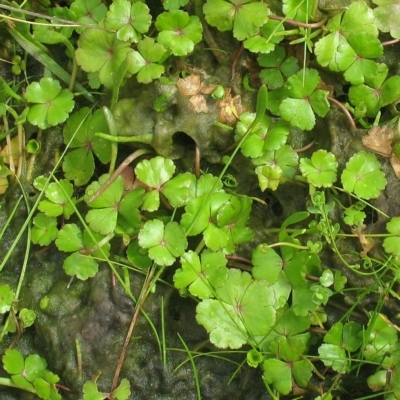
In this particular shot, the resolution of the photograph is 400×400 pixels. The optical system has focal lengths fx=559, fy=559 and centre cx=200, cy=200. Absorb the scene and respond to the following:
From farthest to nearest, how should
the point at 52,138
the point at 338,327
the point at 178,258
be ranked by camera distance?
the point at 52,138, the point at 178,258, the point at 338,327

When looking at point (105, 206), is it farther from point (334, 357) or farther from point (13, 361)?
point (334, 357)

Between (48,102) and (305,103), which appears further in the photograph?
(48,102)

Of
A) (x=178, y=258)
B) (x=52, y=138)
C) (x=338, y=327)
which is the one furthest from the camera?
(x=52, y=138)

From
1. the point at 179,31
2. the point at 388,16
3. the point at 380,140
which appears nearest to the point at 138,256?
the point at 179,31

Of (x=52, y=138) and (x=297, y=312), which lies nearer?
(x=297, y=312)

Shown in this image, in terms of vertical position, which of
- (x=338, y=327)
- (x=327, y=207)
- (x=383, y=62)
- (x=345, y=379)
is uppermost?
(x=383, y=62)

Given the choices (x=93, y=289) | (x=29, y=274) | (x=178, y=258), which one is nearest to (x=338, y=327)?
(x=178, y=258)

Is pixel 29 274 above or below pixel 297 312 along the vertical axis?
below

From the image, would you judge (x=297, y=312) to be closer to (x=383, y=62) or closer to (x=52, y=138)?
(x=383, y=62)

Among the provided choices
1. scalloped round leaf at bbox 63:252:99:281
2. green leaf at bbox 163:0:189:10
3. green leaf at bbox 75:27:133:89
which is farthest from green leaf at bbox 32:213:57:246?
green leaf at bbox 163:0:189:10
